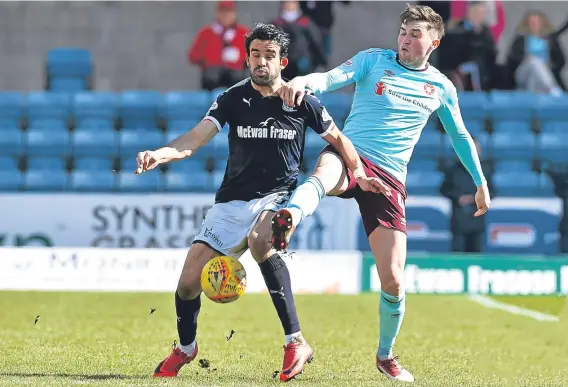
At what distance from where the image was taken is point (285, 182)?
24.6 ft

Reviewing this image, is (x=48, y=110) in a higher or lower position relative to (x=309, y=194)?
higher

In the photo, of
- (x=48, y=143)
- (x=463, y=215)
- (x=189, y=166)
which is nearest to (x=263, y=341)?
(x=463, y=215)

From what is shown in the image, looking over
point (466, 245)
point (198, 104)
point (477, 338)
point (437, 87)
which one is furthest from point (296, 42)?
point (437, 87)

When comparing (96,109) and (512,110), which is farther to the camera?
(512,110)

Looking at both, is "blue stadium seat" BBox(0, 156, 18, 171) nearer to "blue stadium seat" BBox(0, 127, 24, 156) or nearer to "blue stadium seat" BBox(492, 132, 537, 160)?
"blue stadium seat" BBox(0, 127, 24, 156)

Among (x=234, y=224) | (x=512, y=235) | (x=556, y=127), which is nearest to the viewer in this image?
(x=234, y=224)

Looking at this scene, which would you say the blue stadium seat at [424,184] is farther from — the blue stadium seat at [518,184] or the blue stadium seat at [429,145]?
the blue stadium seat at [518,184]

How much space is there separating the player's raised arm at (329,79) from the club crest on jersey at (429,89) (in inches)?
14.7

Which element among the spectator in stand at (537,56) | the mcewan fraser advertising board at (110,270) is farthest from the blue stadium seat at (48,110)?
the spectator in stand at (537,56)

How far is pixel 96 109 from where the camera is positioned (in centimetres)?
1695

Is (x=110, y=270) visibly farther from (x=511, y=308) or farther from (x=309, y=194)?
(x=309, y=194)

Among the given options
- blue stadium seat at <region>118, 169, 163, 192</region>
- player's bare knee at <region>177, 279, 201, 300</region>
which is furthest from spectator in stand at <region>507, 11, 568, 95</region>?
player's bare knee at <region>177, 279, 201, 300</region>

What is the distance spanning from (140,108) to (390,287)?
9.93 m

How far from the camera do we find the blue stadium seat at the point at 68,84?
687 inches
